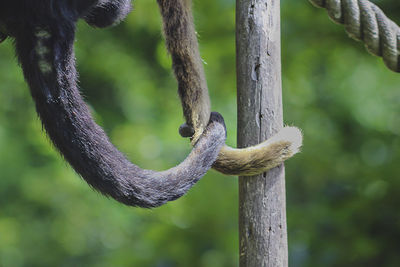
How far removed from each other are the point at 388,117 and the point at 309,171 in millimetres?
1002

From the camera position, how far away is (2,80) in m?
4.48

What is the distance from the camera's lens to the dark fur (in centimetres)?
125

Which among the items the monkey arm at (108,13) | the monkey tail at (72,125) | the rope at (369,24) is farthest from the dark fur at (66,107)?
the rope at (369,24)

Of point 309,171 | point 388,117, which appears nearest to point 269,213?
point 309,171

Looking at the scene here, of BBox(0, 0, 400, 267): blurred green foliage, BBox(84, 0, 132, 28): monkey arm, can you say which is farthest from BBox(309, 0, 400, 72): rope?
BBox(0, 0, 400, 267): blurred green foliage

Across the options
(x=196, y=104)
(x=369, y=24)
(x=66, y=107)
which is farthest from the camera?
(x=369, y=24)

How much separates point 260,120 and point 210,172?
127 cm

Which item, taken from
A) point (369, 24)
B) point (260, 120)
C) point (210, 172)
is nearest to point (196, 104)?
point (260, 120)

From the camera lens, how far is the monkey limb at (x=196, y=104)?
1.42m

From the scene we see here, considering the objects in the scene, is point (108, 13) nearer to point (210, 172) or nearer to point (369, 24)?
point (369, 24)

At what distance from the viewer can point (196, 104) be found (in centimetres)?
145

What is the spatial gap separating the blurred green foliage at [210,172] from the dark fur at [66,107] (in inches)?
13.0

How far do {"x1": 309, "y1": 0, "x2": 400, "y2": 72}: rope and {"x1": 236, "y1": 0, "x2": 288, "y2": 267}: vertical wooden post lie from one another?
8.6 inches

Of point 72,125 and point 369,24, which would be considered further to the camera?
point 369,24
